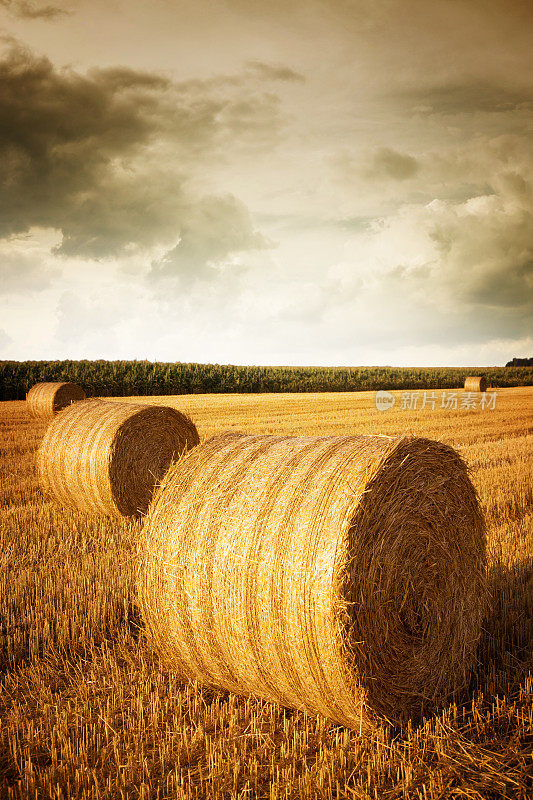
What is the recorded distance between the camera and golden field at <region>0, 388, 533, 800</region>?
10.3 feet

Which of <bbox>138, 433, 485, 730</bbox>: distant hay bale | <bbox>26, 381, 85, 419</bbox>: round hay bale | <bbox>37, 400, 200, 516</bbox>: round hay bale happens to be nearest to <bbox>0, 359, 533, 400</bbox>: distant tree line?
<bbox>26, 381, 85, 419</bbox>: round hay bale

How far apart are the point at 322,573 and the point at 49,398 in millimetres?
17400

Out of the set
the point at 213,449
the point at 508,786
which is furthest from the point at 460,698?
the point at 213,449

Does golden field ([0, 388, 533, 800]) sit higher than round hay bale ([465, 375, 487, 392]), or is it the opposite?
round hay bale ([465, 375, 487, 392])

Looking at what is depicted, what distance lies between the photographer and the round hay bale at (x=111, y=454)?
8414 mm

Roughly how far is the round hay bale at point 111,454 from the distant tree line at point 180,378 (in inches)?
936

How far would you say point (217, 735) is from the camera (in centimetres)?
354

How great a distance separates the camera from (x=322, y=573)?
3.51 meters

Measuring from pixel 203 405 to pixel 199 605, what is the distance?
20110 millimetres

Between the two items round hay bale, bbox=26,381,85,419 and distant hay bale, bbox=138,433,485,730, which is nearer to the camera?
distant hay bale, bbox=138,433,485,730

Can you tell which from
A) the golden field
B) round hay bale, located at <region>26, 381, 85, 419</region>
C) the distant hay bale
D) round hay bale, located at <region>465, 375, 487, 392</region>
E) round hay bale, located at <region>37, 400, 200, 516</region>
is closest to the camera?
the golden field

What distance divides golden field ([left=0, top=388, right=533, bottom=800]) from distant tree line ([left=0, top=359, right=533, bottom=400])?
88.9ft

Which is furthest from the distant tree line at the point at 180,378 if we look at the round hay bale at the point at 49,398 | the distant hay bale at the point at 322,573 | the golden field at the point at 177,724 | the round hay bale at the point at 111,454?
the distant hay bale at the point at 322,573

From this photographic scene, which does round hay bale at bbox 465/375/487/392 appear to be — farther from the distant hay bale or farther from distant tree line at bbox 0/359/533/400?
the distant hay bale
